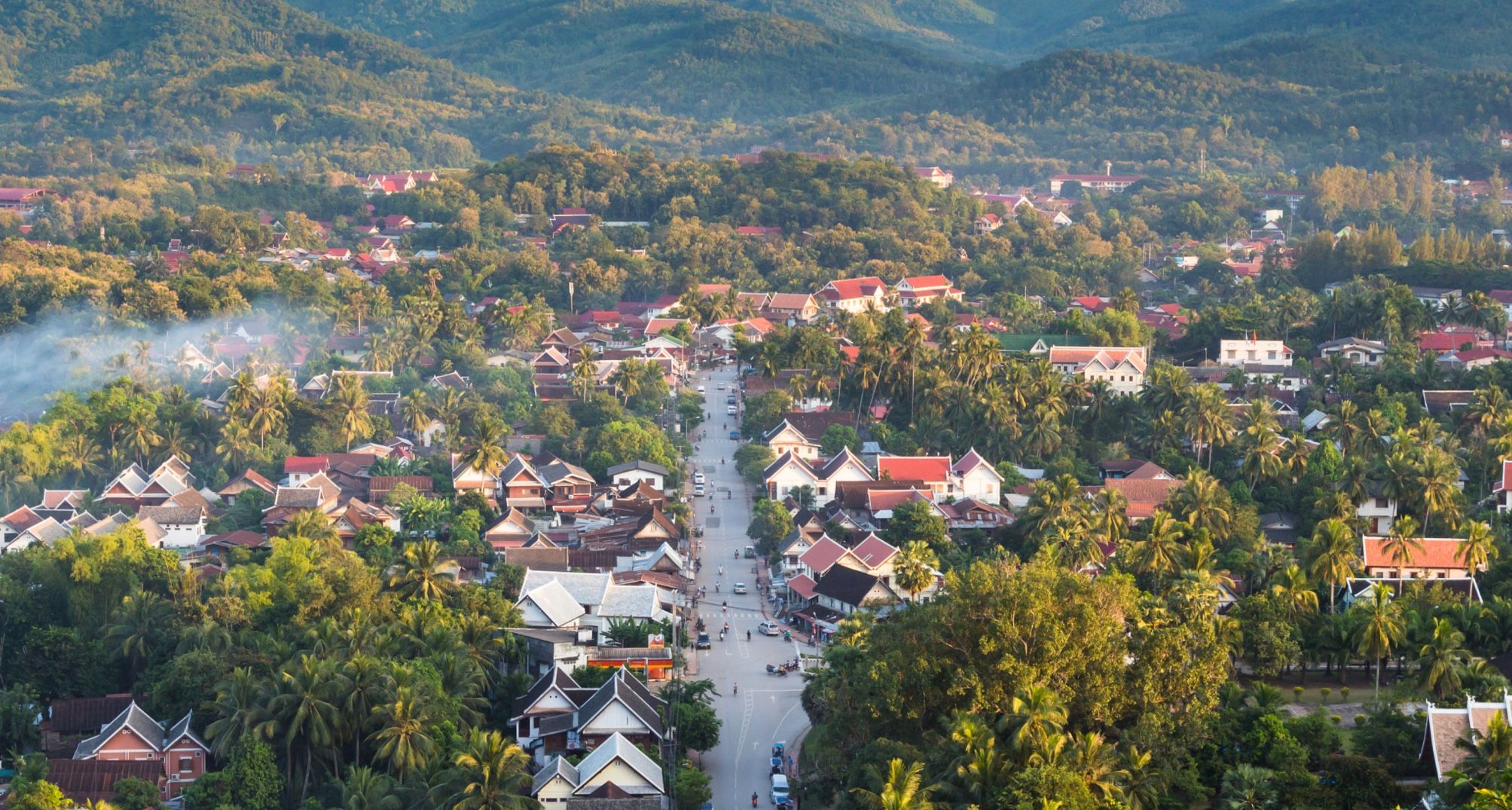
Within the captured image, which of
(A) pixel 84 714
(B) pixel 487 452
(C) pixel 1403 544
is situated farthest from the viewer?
(B) pixel 487 452

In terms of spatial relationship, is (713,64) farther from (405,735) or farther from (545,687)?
(405,735)

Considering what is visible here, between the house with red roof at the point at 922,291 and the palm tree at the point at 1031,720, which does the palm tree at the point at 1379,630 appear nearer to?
the palm tree at the point at 1031,720

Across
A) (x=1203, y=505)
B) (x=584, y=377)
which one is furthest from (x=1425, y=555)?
(x=584, y=377)

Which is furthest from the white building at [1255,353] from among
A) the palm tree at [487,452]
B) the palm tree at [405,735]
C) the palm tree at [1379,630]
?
the palm tree at [405,735]

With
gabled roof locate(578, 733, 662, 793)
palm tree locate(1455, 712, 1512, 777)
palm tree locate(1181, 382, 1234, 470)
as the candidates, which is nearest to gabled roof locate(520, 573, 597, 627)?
gabled roof locate(578, 733, 662, 793)

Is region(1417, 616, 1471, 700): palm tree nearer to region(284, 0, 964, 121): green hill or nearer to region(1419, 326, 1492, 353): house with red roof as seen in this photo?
region(1419, 326, 1492, 353): house with red roof

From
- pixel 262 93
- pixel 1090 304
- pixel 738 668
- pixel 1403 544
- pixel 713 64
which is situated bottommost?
pixel 1090 304

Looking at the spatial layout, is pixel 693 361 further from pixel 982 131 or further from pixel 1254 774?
pixel 982 131
